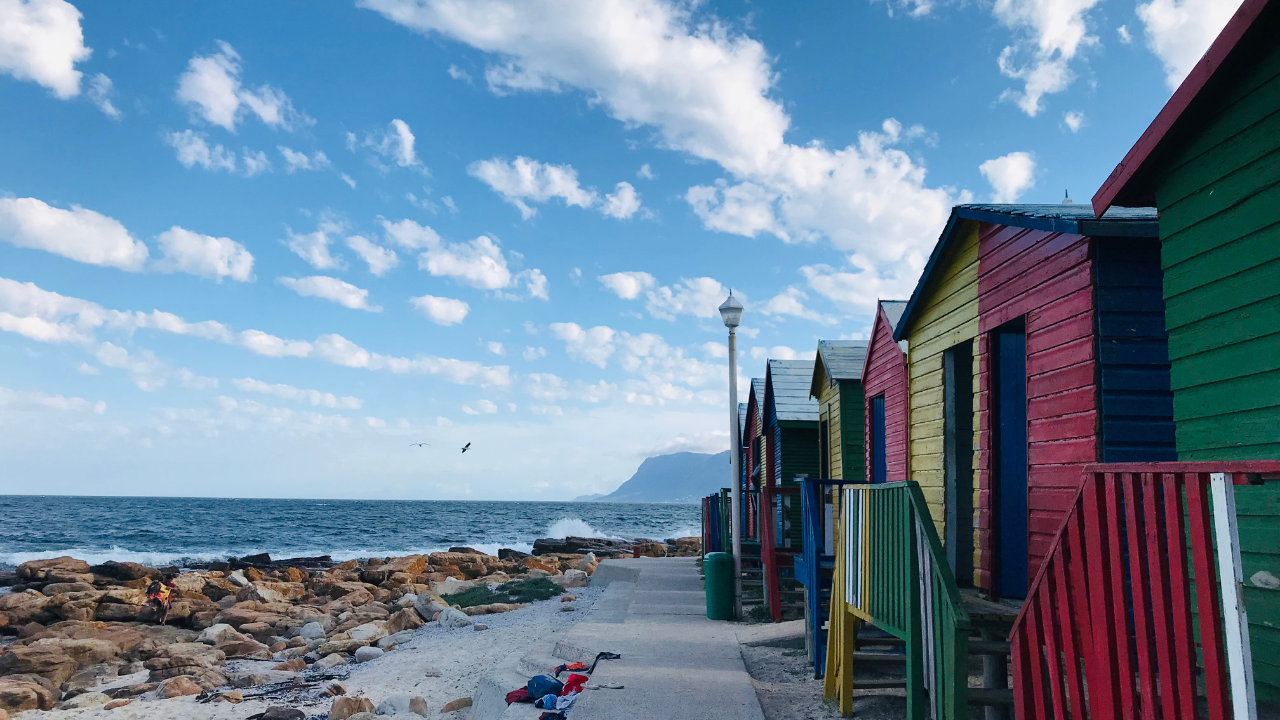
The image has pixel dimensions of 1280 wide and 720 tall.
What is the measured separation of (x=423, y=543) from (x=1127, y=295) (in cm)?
5044

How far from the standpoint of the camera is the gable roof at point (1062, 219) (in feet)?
18.3

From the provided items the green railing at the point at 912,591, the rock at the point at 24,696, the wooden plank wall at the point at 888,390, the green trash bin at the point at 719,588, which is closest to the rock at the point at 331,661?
the rock at the point at 24,696

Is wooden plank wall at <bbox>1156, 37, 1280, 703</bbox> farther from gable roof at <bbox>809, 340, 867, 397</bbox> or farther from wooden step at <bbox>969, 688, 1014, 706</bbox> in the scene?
gable roof at <bbox>809, 340, 867, 397</bbox>

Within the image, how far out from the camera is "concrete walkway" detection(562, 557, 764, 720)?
20.4ft

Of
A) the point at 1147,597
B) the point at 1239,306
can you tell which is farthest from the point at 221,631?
the point at 1239,306

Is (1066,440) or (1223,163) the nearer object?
(1223,163)

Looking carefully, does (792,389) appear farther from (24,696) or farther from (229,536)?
(229,536)

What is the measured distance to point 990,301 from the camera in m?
7.33

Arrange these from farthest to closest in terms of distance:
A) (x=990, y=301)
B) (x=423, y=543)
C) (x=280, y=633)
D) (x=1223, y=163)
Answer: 1. (x=423, y=543)
2. (x=280, y=633)
3. (x=990, y=301)
4. (x=1223, y=163)

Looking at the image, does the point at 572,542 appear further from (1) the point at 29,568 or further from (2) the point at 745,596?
(2) the point at 745,596

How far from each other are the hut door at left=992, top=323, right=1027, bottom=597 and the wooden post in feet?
15.6

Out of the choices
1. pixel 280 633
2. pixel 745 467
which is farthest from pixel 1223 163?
pixel 745 467

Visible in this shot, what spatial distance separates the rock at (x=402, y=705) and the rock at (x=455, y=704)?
21 centimetres

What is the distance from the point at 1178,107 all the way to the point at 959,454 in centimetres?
427
